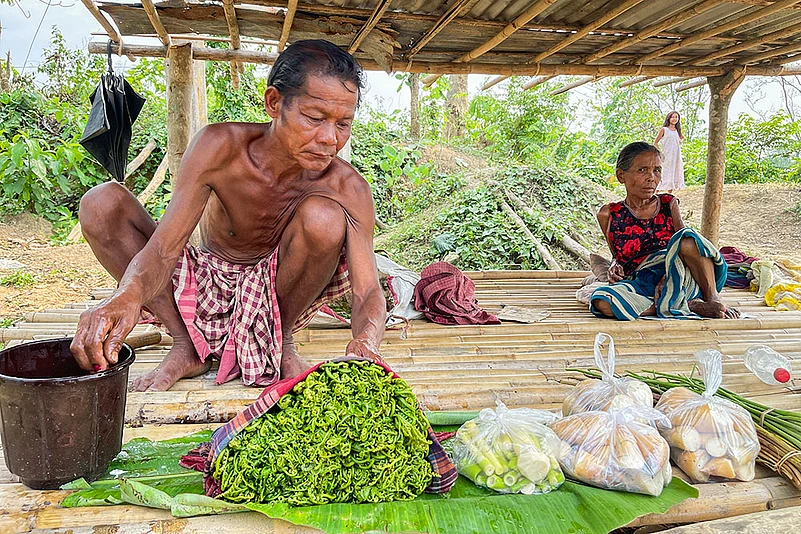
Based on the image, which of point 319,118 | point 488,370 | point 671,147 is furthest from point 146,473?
point 671,147

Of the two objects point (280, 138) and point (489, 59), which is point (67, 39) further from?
point (280, 138)

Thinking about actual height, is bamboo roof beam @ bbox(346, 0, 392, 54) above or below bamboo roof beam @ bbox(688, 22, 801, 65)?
below

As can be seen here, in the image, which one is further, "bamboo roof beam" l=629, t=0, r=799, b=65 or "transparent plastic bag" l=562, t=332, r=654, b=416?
"bamboo roof beam" l=629, t=0, r=799, b=65

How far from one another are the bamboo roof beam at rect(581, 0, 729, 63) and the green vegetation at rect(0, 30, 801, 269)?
2959mm

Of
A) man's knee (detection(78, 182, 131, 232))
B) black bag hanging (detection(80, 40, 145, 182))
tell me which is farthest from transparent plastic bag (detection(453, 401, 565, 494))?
black bag hanging (detection(80, 40, 145, 182))

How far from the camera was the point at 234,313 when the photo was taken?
7.44ft

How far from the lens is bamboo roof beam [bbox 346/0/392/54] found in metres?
3.10

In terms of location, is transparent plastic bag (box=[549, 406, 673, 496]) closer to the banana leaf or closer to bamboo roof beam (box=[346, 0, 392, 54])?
the banana leaf

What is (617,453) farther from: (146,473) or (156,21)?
(156,21)

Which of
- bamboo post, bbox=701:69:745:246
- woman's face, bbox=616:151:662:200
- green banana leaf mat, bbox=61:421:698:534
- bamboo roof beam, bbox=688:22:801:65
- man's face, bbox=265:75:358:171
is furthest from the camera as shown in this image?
bamboo post, bbox=701:69:745:246

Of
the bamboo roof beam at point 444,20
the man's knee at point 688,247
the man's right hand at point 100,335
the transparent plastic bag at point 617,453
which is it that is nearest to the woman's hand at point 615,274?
the man's knee at point 688,247

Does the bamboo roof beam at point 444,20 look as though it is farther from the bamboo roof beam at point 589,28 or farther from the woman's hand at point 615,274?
the woman's hand at point 615,274

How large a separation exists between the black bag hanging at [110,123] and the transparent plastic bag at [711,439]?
118 inches

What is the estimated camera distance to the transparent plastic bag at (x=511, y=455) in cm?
141
